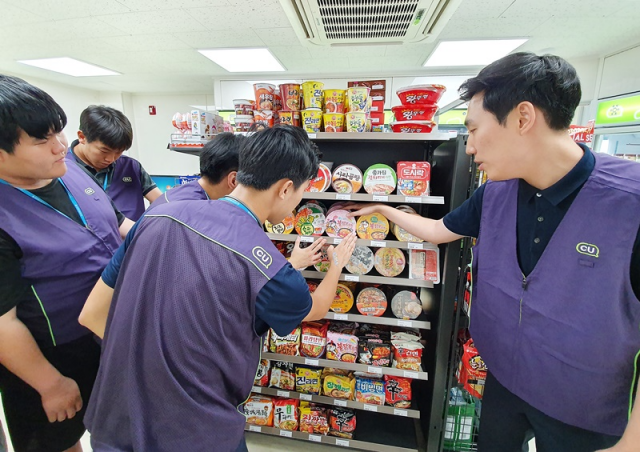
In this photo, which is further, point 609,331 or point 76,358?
point 76,358

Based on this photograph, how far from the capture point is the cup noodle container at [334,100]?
5.68 feet

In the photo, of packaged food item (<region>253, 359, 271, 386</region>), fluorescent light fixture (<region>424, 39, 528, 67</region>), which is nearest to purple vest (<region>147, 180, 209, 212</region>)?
packaged food item (<region>253, 359, 271, 386</region>)

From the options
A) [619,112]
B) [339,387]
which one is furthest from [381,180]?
[619,112]

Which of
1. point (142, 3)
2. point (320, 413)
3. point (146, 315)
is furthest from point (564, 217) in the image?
point (142, 3)

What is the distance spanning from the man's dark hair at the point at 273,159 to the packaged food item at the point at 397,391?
1.61 m

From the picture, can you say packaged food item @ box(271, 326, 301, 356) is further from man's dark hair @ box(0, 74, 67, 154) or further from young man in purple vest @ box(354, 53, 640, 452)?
man's dark hair @ box(0, 74, 67, 154)

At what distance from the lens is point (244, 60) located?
496 cm

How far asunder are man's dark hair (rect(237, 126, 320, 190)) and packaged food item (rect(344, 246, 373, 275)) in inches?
34.4

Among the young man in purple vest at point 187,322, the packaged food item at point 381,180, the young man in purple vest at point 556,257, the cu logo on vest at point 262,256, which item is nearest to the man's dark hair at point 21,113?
the young man in purple vest at point 187,322

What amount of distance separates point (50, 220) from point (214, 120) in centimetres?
143

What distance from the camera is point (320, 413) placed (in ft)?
6.85

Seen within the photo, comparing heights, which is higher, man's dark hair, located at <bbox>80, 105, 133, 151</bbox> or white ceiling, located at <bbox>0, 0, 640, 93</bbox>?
white ceiling, located at <bbox>0, 0, 640, 93</bbox>

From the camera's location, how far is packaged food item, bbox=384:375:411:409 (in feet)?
6.50

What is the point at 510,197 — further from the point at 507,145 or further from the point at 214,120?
the point at 214,120
